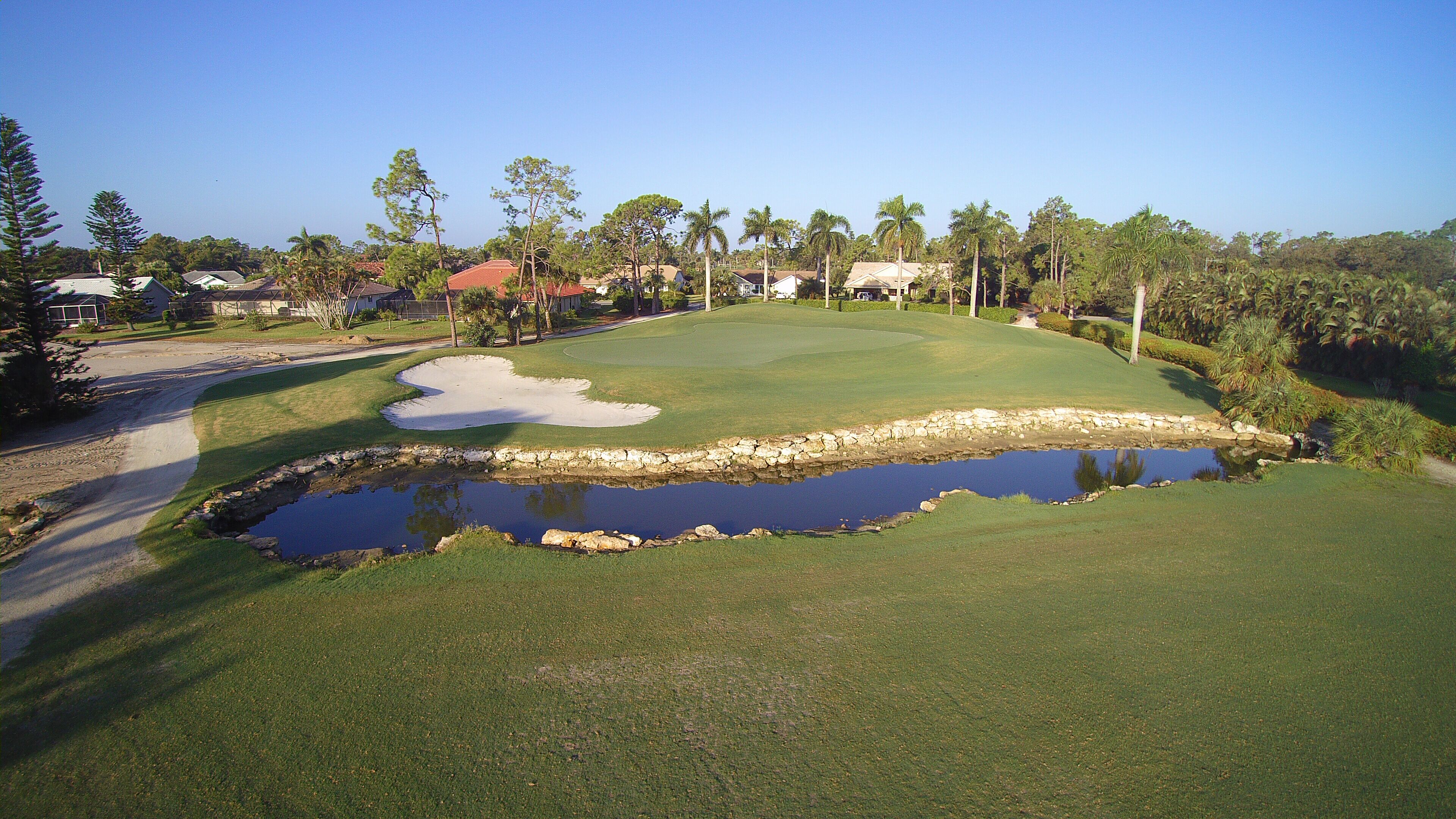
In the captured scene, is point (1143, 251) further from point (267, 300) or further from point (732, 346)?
point (267, 300)

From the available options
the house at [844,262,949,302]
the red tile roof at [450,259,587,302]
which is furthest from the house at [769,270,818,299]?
the red tile roof at [450,259,587,302]

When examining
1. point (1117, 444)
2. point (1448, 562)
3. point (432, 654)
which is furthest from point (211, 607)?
point (1117, 444)

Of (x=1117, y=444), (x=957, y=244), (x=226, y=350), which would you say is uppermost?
(x=957, y=244)

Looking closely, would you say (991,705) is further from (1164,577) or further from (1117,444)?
(1117,444)

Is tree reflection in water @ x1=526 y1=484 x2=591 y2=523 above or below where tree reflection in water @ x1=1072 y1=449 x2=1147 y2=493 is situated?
above

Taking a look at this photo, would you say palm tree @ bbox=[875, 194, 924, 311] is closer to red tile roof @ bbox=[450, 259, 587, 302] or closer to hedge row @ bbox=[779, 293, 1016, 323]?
hedge row @ bbox=[779, 293, 1016, 323]

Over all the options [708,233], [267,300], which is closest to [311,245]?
[267,300]
